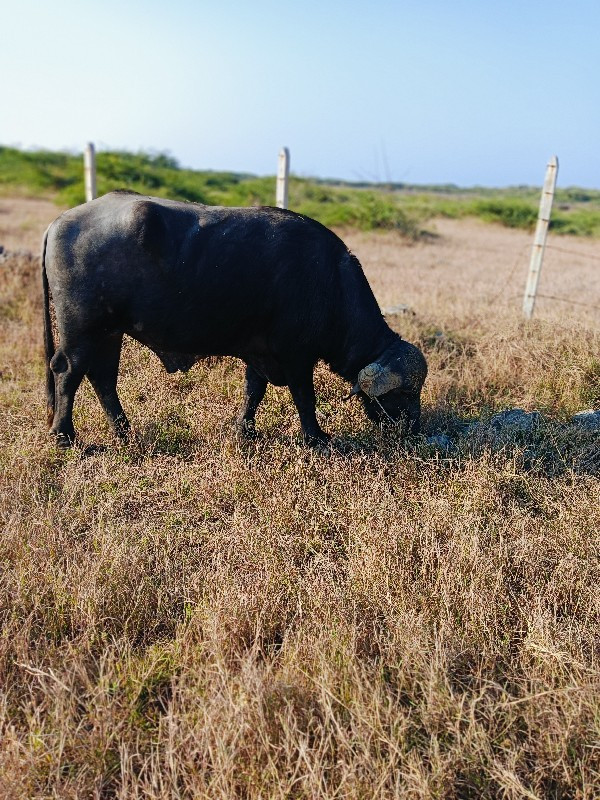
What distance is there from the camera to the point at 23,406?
5.28 metres

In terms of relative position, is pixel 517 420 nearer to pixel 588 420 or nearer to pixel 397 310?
pixel 588 420

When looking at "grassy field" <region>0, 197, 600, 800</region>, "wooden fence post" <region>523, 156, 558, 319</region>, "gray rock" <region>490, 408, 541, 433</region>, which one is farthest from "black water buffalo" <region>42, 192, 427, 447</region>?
"wooden fence post" <region>523, 156, 558, 319</region>

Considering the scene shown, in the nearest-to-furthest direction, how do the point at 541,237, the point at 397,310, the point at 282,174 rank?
1. the point at 397,310
2. the point at 282,174
3. the point at 541,237

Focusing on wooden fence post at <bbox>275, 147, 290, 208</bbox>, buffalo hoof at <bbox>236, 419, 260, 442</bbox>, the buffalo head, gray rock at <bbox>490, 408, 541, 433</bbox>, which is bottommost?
buffalo hoof at <bbox>236, 419, 260, 442</bbox>

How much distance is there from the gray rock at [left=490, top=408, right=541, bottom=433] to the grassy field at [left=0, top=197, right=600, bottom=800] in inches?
4.1

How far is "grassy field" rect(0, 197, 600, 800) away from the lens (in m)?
2.11

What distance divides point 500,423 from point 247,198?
21.4 meters

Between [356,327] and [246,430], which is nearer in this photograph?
[356,327]

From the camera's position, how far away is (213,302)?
4320 millimetres

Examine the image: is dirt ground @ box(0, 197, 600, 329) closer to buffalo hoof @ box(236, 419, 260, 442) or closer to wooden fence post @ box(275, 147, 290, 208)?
wooden fence post @ box(275, 147, 290, 208)

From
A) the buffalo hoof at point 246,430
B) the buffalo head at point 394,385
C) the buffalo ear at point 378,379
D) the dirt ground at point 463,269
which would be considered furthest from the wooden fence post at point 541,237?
the buffalo hoof at point 246,430

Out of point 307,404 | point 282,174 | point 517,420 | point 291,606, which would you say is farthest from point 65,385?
point 282,174

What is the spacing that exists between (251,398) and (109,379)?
108 cm

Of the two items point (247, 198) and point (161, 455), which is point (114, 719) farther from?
point (247, 198)
